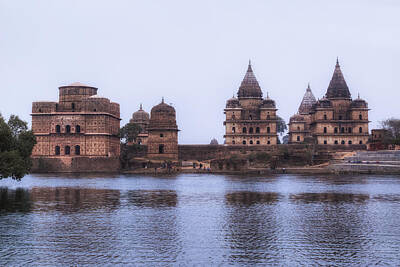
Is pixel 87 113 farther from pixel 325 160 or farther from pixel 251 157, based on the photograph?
pixel 325 160

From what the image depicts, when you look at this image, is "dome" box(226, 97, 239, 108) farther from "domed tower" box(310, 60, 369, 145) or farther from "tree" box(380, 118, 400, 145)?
"tree" box(380, 118, 400, 145)

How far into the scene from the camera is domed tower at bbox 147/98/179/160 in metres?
75.6

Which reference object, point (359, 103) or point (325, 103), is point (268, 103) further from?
point (359, 103)

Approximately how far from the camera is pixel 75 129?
74.1 metres

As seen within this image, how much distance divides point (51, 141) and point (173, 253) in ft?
196

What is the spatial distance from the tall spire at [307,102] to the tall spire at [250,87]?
1585 centimetres

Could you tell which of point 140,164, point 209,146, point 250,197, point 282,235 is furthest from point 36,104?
point 282,235

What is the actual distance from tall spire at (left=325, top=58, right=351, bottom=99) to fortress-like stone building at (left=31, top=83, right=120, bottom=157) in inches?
1461

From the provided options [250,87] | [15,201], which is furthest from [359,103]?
Answer: [15,201]

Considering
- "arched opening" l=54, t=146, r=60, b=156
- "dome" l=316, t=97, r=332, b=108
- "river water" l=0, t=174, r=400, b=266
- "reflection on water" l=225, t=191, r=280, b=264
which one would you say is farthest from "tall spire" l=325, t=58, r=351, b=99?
"reflection on water" l=225, t=191, r=280, b=264

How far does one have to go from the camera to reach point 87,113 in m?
73.5

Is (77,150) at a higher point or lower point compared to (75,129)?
lower

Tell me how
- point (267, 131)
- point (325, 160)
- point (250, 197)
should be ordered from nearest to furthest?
Result: point (250, 197), point (325, 160), point (267, 131)

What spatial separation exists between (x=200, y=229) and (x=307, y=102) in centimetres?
8207
